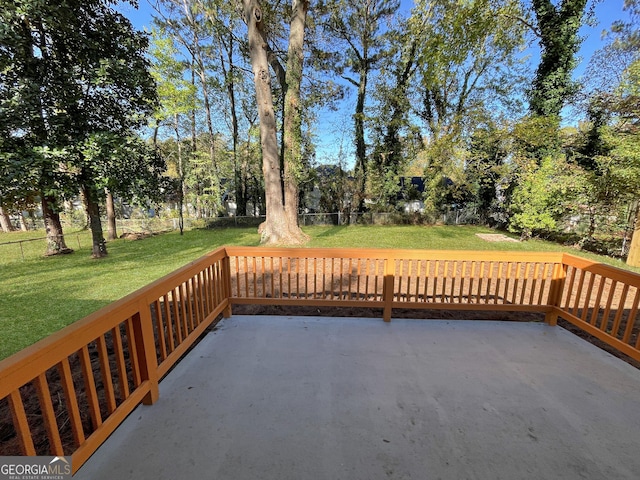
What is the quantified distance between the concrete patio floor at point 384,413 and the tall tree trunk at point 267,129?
6159 millimetres

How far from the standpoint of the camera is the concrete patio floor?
1.53m

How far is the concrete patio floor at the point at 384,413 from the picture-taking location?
5.02ft

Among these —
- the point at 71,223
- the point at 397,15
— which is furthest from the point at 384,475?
the point at 71,223

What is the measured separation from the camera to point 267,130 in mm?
8367

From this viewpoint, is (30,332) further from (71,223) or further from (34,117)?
(71,223)

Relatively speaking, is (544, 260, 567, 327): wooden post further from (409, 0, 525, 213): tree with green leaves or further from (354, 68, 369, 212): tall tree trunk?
(354, 68, 369, 212): tall tree trunk

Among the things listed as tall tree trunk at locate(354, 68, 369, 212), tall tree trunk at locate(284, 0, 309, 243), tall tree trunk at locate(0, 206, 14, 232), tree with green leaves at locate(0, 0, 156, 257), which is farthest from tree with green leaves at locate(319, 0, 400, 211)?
tall tree trunk at locate(0, 206, 14, 232)

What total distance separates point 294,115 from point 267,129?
1.32 metres

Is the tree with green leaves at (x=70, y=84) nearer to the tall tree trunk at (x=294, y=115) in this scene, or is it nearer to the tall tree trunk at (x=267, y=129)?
the tall tree trunk at (x=267, y=129)

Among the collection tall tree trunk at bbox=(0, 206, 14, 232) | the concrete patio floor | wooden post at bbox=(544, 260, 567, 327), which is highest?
wooden post at bbox=(544, 260, 567, 327)

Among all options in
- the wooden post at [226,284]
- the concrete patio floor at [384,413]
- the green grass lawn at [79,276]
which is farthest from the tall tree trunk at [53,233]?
the concrete patio floor at [384,413]

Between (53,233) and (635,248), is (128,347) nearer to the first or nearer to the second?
(53,233)

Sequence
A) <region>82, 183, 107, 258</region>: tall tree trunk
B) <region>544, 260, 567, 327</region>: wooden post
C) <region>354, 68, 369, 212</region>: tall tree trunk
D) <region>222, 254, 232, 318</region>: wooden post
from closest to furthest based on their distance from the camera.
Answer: <region>544, 260, 567, 327</region>: wooden post < <region>222, 254, 232, 318</region>: wooden post < <region>82, 183, 107, 258</region>: tall tree trunk < <region>354, 68, 369, 212</region>: tall tree trunk

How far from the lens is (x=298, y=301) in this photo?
10.9 feet
